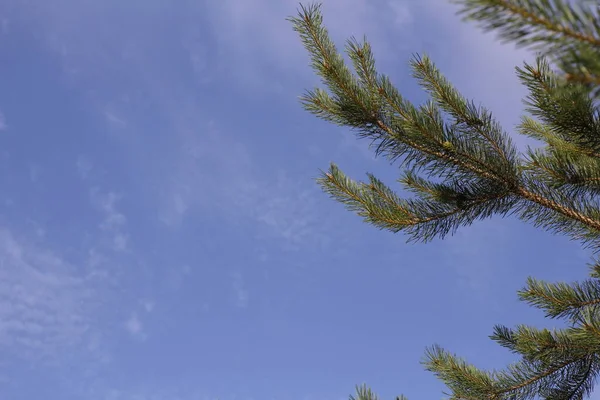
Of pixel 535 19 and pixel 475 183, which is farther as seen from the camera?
pixel 475 183

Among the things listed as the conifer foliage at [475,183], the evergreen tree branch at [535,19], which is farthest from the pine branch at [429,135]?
the evergreen tree branch at [535,19]

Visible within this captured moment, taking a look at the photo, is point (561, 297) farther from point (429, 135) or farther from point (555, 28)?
point (555, 28)

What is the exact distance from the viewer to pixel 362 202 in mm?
4535

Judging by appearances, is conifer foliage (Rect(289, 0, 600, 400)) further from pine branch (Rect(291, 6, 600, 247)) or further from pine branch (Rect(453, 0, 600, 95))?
pine branch (Rect(453, 0, 600, 95))

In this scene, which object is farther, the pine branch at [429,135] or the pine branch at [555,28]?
the pine branch at [429,135]

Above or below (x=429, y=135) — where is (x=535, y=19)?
below

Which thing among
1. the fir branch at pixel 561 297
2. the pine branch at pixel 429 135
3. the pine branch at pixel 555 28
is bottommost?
the pine branch at pixel 555 28

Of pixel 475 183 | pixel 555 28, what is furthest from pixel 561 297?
pixel 555 28

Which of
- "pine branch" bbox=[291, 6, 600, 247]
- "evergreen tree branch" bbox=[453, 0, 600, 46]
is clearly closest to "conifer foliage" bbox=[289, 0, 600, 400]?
"pine branch" bbox=[291, 6, 600, 247]

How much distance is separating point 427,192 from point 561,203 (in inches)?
39.5

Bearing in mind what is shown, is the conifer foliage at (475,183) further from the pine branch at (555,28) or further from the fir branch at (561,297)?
the pine branch at (555,28)

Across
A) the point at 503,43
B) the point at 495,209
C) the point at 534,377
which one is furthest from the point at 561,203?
the point at 503,43

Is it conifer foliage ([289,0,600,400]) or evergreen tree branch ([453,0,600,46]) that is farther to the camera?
conifer foliage ([289,0,600,400])

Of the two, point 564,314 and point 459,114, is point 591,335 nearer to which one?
point 564,314
